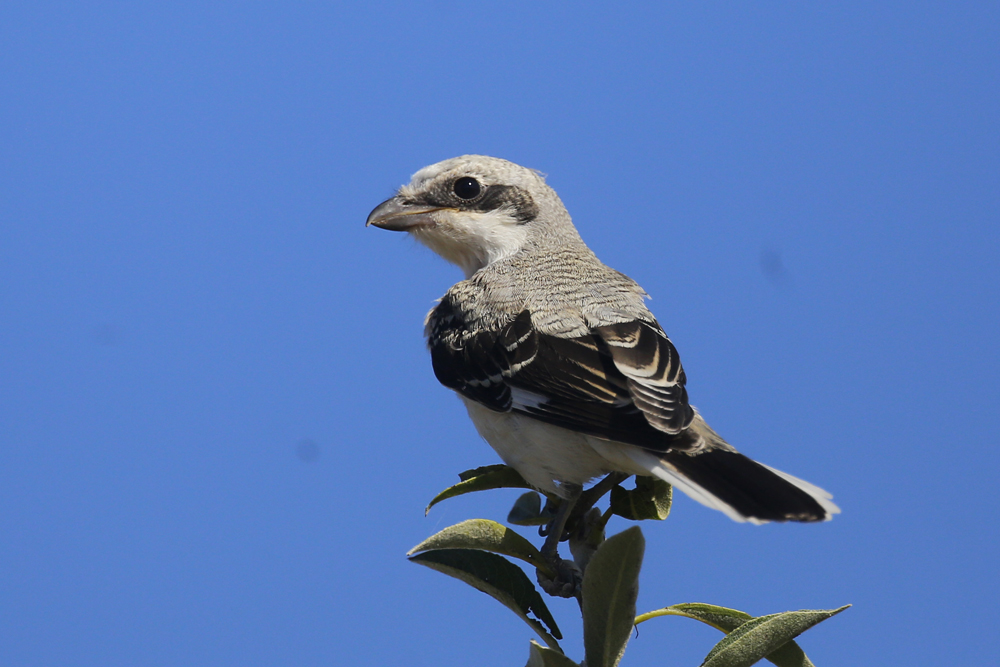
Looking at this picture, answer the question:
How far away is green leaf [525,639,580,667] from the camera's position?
170 cm

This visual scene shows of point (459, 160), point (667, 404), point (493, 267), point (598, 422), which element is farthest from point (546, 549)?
point (459, 160)

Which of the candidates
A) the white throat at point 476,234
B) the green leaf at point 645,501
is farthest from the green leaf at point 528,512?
the white throat at point 476,234

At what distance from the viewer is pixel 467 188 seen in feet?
10.7

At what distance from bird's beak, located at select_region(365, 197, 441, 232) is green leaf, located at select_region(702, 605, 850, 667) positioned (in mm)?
2014

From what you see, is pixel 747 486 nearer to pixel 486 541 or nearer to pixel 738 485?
pixel 738 485

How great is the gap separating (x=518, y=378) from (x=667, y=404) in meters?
0.50

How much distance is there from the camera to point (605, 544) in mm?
1720

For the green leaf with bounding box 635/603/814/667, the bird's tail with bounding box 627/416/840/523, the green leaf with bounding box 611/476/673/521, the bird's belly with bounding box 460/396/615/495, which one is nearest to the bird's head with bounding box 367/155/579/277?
the bird's belly with bounding box 460/396/615/495

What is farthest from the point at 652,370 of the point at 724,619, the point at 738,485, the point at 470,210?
the point at 470,210

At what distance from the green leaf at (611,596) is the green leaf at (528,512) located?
0.54 metres

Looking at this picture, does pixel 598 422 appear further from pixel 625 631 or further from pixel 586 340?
pixel 625 631

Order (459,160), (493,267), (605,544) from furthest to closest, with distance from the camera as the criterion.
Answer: (459,160) → (493,267) → (605,544)

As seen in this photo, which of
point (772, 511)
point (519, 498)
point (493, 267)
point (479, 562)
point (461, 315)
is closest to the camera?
point (772, 511)

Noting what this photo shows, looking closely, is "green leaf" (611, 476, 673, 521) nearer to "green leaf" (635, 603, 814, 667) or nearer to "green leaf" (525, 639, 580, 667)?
"green leaf" (635, 603, 814, 667)
